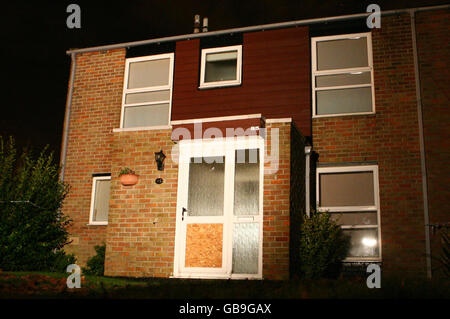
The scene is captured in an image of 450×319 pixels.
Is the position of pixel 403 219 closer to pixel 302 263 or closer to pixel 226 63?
pixel 302 263

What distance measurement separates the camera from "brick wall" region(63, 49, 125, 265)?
455 inches

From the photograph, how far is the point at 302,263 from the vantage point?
27.1 ft

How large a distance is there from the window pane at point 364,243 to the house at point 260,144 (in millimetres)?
26

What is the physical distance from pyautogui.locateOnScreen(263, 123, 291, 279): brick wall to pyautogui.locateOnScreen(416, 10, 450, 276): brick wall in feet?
10.0

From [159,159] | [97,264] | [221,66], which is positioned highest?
[221,66]

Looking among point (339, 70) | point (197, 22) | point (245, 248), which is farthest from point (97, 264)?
point (339, 70)

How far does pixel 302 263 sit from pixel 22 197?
4.83 meters

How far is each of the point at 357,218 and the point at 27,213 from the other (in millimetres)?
5996

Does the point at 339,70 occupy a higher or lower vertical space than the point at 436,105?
higher

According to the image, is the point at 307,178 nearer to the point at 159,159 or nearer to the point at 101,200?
the point at 159,159

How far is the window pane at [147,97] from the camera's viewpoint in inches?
467

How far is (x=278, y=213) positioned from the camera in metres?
8.00

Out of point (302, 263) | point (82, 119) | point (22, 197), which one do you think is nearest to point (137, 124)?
point (82, 119)
